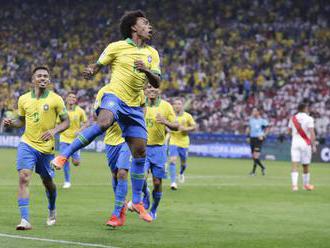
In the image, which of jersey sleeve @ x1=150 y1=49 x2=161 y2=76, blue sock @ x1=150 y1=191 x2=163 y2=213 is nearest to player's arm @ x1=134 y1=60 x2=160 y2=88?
jersey sleeve @ x1=150 y1=49 x2=161 y2=76

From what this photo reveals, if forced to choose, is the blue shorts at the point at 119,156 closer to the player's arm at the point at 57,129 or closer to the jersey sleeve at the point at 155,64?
the player's arm at the point at 57,129

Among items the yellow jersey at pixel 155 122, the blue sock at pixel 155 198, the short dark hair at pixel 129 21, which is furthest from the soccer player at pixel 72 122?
the short dark hair at pixel 129 21

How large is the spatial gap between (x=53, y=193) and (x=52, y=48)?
44.6 meters

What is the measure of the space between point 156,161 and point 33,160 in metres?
3.16

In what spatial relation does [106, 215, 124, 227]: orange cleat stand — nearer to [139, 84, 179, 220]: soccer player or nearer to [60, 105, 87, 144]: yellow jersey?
[139, 84, 179, 220]: soccer player

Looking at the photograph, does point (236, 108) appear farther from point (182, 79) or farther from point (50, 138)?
point (50, 138)

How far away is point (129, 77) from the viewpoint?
11.8 metres

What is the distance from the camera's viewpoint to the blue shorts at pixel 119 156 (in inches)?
511

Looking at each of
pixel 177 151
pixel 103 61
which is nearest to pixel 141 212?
pixel 103 61

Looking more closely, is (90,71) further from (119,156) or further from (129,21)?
(119,156)

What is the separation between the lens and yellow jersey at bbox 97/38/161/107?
11766mm

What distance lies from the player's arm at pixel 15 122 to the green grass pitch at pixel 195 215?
1.53m

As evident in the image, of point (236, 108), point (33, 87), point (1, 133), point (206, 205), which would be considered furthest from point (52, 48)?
point (33, 87)

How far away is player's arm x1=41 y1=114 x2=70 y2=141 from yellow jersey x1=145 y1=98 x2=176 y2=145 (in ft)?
9.86
